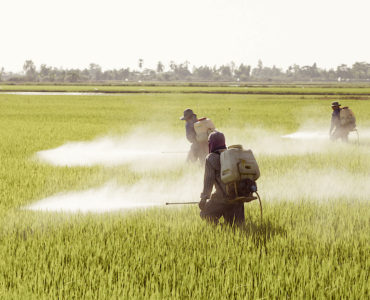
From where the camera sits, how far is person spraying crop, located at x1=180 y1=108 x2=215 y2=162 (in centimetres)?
692

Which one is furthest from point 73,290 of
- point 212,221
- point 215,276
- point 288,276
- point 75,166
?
point 75,166

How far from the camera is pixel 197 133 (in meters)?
7.32

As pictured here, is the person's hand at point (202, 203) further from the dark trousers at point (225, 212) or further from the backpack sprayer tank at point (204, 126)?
the backpack sprayer tank at point (204, 126)

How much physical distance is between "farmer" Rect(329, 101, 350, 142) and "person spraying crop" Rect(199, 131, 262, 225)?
9.14 m

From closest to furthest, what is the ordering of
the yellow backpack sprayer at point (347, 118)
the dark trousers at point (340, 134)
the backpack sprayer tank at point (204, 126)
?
the backpack sprayer tank at point (204, 126) < the yellow backpack sprayer at point (347, 118) < the dark trousers at point (340, 134)

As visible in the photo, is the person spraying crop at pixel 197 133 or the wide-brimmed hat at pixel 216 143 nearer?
the wide-brimmed hat at pixel 216 143

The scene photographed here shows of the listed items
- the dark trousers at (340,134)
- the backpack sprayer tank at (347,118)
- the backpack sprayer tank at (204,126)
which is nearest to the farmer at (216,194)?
the backpack sprayer tank at (204,126)

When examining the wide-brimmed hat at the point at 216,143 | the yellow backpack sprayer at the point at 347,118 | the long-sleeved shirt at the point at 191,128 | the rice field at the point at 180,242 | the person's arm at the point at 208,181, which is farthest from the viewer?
the yellow backpack sprayer at the point at 347,118

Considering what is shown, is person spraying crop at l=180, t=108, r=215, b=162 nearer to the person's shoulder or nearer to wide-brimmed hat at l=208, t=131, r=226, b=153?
wide-brimmed hat at l=208, t=131, r=226, b=153

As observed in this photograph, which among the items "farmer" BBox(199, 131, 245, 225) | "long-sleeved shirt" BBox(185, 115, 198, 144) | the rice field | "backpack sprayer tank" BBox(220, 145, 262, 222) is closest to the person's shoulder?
"farmer" BBox(199, 131, 245, 225)

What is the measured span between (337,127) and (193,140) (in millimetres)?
6846

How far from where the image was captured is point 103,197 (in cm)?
743

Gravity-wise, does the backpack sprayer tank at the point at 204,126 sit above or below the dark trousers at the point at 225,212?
above

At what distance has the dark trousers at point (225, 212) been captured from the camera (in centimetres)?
514
